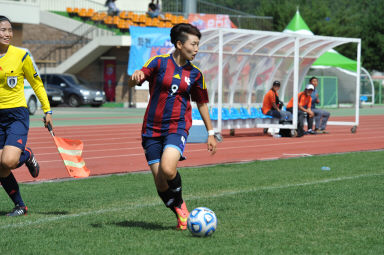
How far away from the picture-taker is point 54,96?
3878 cm

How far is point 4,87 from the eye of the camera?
23.7 ft

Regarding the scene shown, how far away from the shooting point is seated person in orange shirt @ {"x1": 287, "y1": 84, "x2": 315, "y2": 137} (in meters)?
20.7

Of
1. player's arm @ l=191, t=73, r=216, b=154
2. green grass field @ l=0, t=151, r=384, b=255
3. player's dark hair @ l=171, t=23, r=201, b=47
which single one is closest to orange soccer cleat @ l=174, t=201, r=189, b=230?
green grass field @ l=0, t=151, r=384, b=255

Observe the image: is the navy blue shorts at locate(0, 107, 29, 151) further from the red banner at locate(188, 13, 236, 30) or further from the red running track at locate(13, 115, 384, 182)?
the red banner at locate(188, 13, 236, 30)

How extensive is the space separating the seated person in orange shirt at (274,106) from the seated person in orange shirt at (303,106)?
1.05 feet

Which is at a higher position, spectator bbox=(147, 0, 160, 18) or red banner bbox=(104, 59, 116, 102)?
spectator bbox=(147, 0, 160, 18)

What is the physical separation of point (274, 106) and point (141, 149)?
19.8ft

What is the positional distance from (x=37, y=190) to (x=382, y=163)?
6.31 m

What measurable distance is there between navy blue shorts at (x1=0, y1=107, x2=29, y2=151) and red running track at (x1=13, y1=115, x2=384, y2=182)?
3553 millimetres

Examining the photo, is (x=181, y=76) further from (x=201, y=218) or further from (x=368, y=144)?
(x=368, y=144)

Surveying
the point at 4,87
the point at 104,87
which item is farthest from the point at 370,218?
the point at 104,87

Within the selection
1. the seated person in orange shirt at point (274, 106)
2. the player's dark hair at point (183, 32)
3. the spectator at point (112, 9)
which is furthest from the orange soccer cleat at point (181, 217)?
the spectator at point (112, 9)

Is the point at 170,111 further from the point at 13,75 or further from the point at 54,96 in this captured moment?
the point at 54,96

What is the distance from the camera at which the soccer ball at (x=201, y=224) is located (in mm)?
6148
